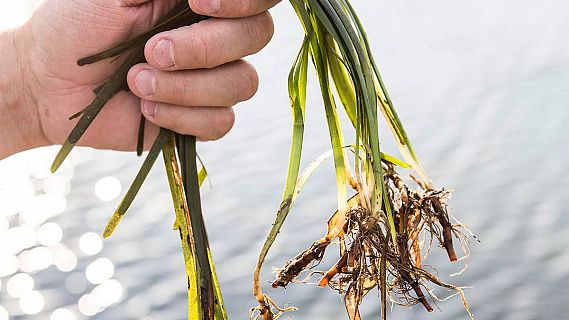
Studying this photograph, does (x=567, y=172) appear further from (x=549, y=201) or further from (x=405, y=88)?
(x=405, y=88)

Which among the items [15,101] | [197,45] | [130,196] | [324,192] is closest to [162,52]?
[197,45]

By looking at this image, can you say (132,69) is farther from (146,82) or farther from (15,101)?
(15,101)

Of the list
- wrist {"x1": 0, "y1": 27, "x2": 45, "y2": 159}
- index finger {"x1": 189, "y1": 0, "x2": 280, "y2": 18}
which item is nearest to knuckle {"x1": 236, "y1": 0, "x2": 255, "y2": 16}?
index finger {"x1": 189, "y1": 0, "x2": 280, "y2": 18}

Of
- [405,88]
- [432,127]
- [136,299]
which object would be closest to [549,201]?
[432,127]

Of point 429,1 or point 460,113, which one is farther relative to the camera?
point 429,1

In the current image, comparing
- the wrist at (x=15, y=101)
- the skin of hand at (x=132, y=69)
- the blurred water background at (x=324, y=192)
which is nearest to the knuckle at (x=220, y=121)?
the skin of hand at (x=132, y=69)

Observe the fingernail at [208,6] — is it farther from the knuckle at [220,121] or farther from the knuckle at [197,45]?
the knuckle at [220,121]
